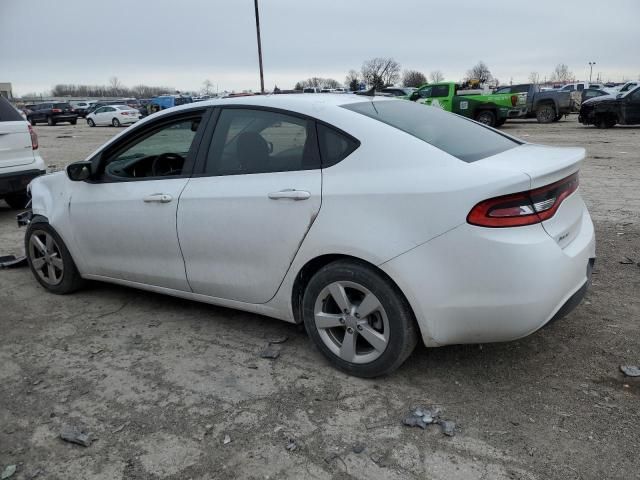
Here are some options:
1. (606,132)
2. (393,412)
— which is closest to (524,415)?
(393,412)

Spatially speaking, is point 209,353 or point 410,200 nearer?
point 410,200

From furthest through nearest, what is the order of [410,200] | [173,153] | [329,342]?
[173,153] → [329,342] → [410,200]

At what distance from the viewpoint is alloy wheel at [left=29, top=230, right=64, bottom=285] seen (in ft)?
15.1

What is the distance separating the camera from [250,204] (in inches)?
129

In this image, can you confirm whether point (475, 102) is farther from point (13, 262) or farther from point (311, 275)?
point (311, 275)

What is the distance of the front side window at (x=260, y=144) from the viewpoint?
322 centimetres

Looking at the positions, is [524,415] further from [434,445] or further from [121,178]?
[121,178]

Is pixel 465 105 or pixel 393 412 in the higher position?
pixel 465 105

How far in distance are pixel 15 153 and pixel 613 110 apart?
751 inches

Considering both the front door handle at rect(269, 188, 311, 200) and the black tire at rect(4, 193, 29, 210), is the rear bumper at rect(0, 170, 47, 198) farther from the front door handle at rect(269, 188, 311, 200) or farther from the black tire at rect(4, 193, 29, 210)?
the front door handle at rect(269, 188, 311, 200)

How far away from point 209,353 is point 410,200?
5.52 ft

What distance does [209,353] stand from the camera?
3.54 m

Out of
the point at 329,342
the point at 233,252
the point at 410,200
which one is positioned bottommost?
the point at 329,342

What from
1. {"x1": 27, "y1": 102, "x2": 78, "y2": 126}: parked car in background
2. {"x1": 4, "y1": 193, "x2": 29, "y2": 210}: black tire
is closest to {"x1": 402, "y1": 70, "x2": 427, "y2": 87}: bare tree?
{"x1": 27, "y1": 102, "x2": 78, "y2": 126}: parked car in background
